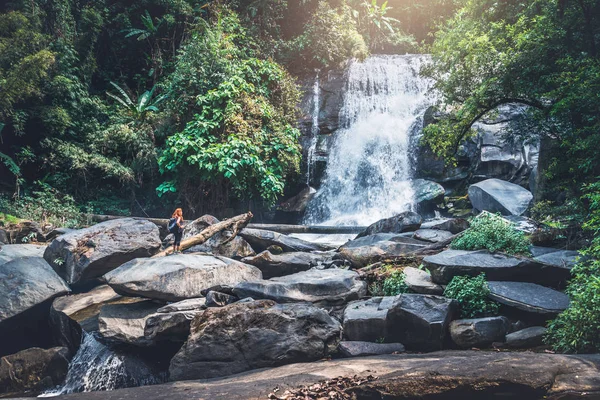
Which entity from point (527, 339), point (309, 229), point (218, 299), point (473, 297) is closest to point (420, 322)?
point (473, 297)

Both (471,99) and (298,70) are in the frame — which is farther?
(298,70)

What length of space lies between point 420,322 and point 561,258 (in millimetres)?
2897

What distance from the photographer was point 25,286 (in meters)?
7.84

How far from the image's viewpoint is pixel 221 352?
5.76m

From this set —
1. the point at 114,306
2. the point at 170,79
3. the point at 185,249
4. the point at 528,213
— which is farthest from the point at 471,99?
the point at 170,79

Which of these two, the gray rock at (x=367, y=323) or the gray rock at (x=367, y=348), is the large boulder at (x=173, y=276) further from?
the gray rock at (x=367, y=348)

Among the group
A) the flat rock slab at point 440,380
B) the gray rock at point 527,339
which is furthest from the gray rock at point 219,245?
the gray rock at point 527,339

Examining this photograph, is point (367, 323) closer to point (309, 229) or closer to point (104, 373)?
point (104, 373)

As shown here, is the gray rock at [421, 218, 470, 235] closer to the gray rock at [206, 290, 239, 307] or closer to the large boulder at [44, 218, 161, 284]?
the gray rock at [206, 290, 239, 307]

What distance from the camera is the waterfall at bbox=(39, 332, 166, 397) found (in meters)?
6.55

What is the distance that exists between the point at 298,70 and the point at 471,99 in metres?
13.6

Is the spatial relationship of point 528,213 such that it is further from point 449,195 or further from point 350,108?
point 350,108

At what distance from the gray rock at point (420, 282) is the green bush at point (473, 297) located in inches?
13.7


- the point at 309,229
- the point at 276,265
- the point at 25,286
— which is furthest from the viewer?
the point at 309,229
